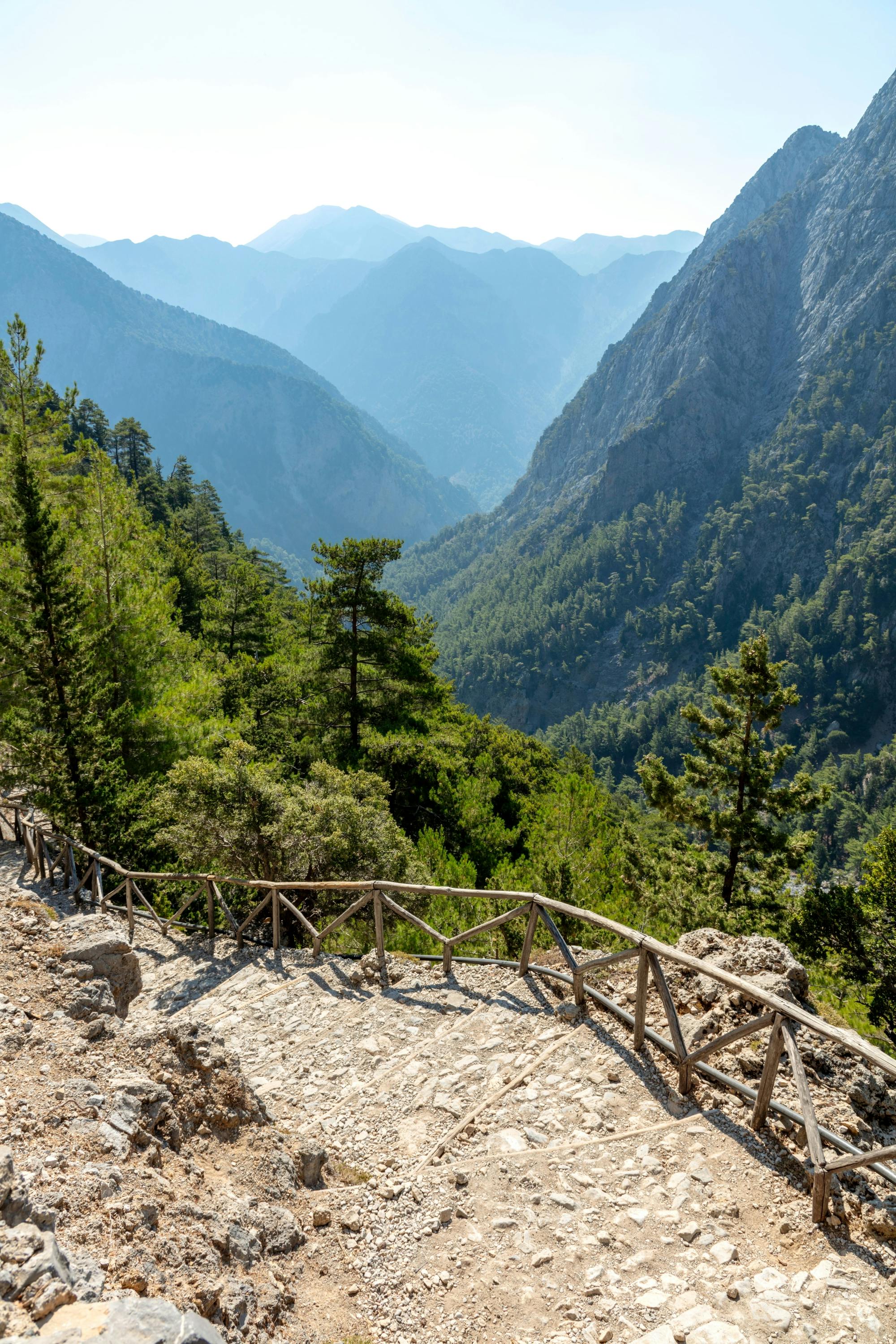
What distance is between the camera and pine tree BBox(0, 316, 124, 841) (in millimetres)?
16250

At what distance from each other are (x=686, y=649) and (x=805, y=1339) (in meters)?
160

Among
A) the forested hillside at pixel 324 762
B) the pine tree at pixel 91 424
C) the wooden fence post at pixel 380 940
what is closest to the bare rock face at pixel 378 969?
the wooden fence post at pixel 380 940

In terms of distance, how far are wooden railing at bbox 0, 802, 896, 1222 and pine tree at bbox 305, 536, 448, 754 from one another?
28.1ft

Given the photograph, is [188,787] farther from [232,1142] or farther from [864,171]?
[864,171]

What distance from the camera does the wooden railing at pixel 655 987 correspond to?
4.96 metres

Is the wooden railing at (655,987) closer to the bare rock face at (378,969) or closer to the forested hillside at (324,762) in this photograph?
the bare rock face at (378,969)

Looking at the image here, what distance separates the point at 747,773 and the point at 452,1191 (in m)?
13.7

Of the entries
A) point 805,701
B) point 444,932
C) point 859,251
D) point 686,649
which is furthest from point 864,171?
point 444,932

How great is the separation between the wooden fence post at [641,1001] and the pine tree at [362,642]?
14.8 m

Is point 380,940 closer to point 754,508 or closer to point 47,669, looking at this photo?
point 47,669

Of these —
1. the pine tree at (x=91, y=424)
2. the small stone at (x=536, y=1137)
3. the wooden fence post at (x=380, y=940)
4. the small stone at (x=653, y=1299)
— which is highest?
the pine tree at (x=91, y=424)

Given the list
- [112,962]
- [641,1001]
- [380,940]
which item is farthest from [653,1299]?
[112,962]

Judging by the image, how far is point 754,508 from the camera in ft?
544

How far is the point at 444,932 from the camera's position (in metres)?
13.1
